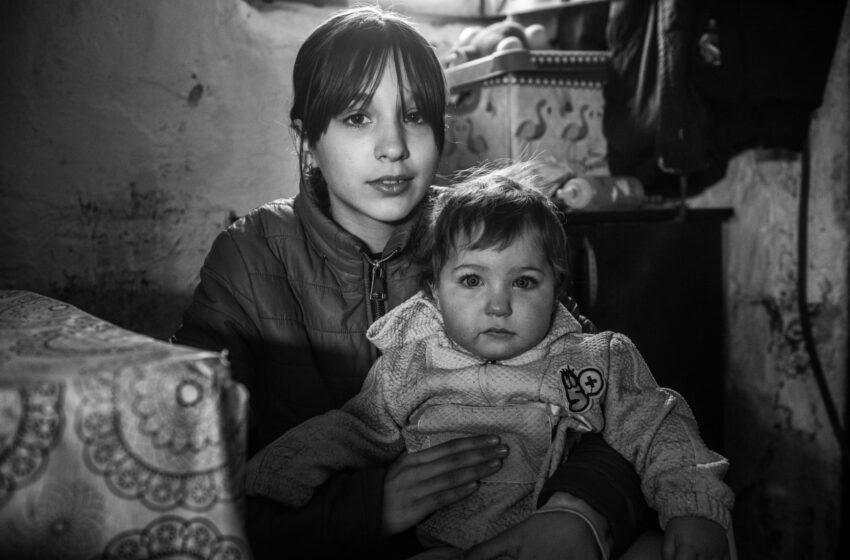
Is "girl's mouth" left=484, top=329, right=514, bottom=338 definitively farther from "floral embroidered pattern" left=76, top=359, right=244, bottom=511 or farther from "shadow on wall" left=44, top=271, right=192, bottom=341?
"shadow on wall" left=44, top=271, right=192, bottom=341

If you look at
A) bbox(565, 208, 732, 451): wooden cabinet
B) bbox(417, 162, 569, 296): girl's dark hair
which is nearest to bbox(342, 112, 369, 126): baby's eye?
bbox(417, 162, 569, 296): girl's dark hair

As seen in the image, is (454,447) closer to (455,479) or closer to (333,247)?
(455,479)

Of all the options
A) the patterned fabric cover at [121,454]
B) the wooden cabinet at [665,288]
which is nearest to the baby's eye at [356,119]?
the wooden cabinet at [665,288]

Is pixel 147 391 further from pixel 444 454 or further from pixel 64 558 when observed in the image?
pixel 444 454

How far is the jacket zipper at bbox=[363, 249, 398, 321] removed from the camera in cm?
127

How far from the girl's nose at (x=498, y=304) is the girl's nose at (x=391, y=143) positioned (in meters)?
0.32

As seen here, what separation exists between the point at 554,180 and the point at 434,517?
40.5 inches

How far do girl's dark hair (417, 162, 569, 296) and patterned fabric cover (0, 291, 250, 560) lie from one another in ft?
2.16

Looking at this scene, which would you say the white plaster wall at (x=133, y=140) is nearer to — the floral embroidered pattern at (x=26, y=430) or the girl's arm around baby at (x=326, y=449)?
the girl's arm around baby at (x=326, y=449)

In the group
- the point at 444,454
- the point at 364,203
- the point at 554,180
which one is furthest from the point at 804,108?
the point at 444,454

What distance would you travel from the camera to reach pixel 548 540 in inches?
35.0

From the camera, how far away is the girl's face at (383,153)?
1.26 m

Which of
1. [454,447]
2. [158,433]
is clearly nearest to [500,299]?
[454,447]

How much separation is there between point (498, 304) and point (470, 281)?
7 cm
